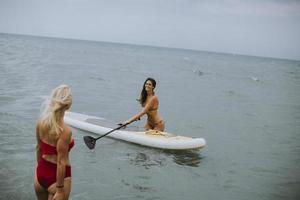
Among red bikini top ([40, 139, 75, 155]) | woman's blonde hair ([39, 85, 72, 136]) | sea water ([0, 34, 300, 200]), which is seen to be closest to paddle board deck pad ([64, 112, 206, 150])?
sea water ([0, 34, 300, 200])

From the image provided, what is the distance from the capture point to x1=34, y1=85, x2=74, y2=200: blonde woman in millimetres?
2994

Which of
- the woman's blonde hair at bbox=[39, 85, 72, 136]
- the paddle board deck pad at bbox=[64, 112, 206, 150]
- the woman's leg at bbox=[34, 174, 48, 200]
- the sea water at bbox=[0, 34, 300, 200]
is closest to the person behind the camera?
the woman's blonde hair at bbox=[39, 85, 72, 136]

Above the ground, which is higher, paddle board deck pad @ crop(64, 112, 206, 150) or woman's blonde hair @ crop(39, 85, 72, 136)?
woman's blonde hair @ crop(39, 85, 72, 136)

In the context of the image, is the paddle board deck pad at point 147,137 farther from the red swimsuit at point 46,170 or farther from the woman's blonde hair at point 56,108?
the woman's blonde hair at point 56,108

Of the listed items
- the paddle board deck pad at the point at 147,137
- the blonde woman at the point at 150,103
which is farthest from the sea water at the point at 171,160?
the blonde woman at the point at 150,103

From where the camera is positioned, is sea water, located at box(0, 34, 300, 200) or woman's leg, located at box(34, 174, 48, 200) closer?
woman's leg, located at box(34, 174, 48, 200)

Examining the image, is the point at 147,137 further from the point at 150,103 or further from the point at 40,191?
the point at 40,191

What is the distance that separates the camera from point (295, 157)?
10352mm

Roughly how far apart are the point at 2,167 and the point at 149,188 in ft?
9.60

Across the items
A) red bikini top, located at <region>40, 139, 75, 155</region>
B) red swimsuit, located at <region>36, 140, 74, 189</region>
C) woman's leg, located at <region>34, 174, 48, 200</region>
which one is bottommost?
woman's leg, located at <region>34, 174, 48, 200</region>

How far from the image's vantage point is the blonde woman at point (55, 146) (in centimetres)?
299

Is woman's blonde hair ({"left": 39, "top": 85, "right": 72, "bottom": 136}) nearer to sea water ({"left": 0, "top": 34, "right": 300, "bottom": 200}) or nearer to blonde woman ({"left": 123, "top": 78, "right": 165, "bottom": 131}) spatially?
sea water ({"left": 0, "top": 34, "right": 300, "bottom": 200})

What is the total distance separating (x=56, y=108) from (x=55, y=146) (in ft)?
1.13

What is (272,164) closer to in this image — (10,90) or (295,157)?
(295,157)
